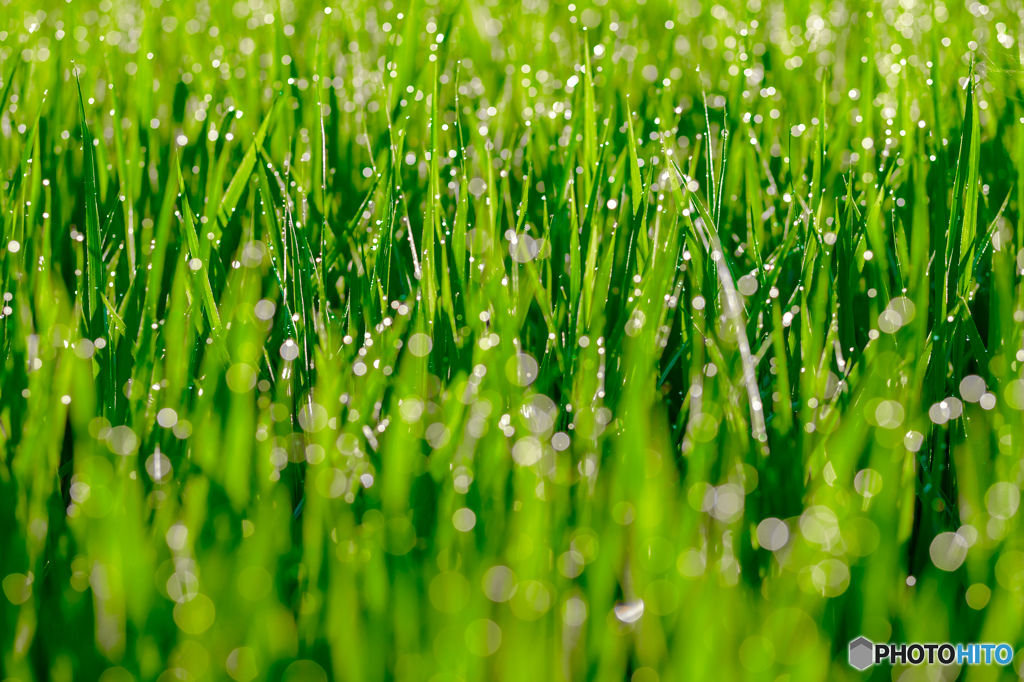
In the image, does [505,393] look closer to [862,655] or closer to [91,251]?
[862,655]

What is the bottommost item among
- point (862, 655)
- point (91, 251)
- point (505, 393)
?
point (862, 655)

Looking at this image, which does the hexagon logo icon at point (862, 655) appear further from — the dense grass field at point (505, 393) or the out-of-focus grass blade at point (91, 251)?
the out-of-focus grass blade at point (91, 251)

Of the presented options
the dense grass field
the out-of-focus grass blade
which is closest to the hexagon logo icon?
the dense grass field

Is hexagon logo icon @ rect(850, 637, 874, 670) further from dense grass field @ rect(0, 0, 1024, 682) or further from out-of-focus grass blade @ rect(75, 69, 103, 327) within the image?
out-of-focus grass blade @ rect(75, 69, 103, 327)

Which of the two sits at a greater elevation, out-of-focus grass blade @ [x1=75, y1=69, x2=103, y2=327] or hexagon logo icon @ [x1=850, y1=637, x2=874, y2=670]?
out-of-focus grass blade @ [x1=75, y1=69, x2=103, y2=327]

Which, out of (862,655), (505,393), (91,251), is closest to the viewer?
(862,655)

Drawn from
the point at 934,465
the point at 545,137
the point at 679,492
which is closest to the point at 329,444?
the point at 679,492

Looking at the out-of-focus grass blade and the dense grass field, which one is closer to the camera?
the dense grass field

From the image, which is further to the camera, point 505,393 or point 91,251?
point 91,251

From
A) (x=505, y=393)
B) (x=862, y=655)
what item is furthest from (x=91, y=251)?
(x=862, y=655)
